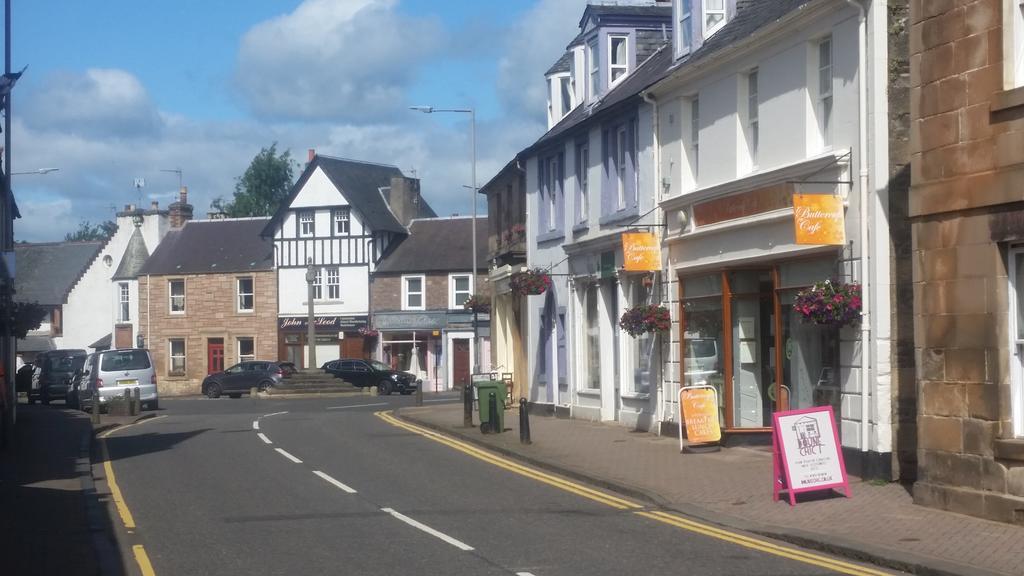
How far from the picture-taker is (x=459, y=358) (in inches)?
2426

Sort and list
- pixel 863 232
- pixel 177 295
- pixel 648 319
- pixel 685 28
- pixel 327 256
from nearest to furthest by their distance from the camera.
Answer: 1. pixel 863 232
2. pixel 648 319
3. pixel 685 28
4. pixel 327 256
5. pixel 177 295

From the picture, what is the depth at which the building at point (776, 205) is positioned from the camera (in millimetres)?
15594

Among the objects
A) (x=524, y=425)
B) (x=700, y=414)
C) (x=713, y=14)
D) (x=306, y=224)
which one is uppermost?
(x=713, y=14)

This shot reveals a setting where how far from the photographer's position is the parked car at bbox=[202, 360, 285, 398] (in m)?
53.8

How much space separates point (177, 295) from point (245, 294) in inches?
166

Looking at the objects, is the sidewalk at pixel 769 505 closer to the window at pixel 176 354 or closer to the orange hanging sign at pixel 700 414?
the orange hanging sign at pixel 700 414

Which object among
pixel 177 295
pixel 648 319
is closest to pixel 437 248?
pixel 177 295

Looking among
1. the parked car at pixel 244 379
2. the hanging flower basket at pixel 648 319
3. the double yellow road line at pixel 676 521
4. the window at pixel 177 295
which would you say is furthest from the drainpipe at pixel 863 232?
the window at pixel 177 295

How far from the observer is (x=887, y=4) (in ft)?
51.2

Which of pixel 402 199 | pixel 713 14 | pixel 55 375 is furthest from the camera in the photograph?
pixel 402 199

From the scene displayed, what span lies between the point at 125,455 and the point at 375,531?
410 inches

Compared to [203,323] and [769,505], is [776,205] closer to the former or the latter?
[769,505]

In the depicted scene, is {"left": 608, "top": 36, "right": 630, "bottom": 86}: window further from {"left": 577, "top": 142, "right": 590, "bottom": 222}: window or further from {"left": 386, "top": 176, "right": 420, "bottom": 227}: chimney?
{"left": 386, "top": 176, "right": 420, "bottom": 227}: chimney

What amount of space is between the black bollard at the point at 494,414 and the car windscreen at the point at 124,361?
16.0 metres
